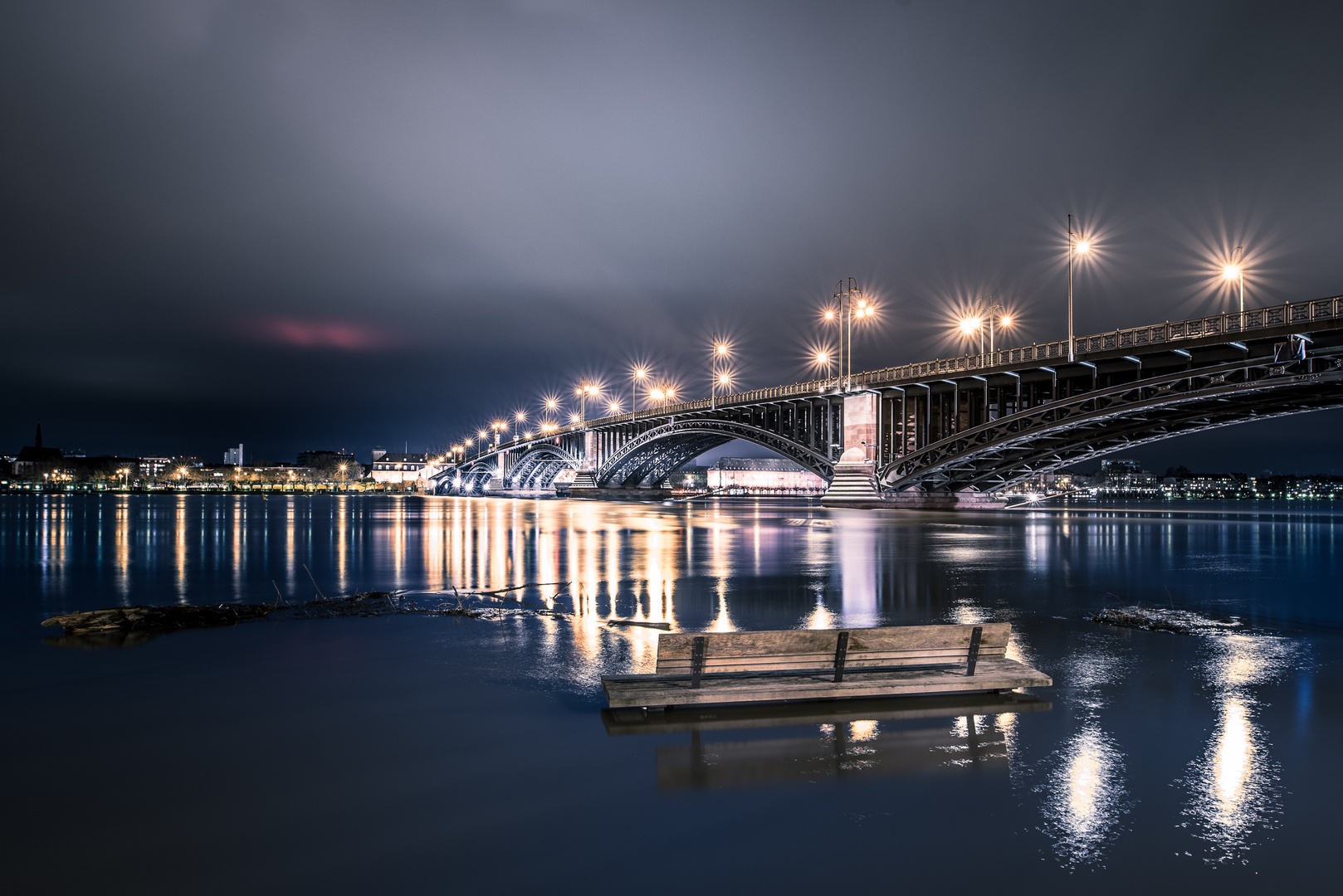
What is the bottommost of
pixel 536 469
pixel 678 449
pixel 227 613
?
pixel 227 613

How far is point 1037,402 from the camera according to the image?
60219 mm

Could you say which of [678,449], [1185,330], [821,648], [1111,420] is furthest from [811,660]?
[678,449]

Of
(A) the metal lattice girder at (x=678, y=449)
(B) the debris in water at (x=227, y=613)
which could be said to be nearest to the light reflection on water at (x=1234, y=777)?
(B) the debris in water at (x=227, y=613)

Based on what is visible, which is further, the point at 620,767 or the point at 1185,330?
the point at 1185,330

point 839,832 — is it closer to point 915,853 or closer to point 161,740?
point 915,853

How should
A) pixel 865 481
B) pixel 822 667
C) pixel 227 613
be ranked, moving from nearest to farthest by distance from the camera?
pixel 822 667 < pixel 227 613 < pixel 865 481

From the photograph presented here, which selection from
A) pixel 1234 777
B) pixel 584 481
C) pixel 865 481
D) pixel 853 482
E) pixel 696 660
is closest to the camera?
pixel 1234 777

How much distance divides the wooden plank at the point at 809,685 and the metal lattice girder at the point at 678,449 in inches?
2693

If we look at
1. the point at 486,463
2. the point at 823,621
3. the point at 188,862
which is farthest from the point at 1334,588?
the point at 486,463

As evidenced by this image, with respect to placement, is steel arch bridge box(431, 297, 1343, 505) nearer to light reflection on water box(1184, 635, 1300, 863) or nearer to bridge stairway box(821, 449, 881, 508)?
bridge stairway box(821, 449, 881, 508)

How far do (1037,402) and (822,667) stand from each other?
5812 cm

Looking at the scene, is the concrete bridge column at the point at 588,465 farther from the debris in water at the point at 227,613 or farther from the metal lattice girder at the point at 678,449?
the debris in water at the point at 227,613

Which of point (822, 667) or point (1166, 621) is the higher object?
point (822, 667)

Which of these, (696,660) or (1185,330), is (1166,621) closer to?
(696,660)
